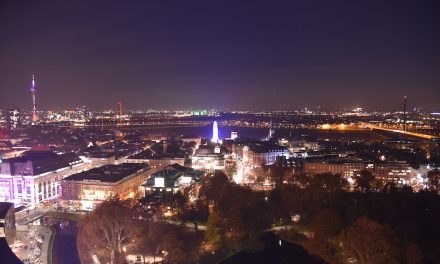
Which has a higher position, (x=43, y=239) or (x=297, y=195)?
(x=297, y=195)

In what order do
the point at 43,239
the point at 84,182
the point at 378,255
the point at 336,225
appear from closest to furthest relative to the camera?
the point at 378,255 < the point at 336,225 < the point at 43,239 < the point at 84,182

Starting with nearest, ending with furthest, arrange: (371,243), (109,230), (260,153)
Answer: (371,243), (109,230), (260,153)

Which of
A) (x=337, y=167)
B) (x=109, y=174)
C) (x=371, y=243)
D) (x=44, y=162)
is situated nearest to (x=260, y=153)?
(x=337, y=167)

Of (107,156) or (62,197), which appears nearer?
(62,197)

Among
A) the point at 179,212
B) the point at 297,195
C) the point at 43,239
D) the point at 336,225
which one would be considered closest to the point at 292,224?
the point at 297,195

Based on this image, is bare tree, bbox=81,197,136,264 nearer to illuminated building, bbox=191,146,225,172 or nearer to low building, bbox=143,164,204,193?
low building, bbox=143,164,204,193

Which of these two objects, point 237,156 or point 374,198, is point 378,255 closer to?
point 374,198

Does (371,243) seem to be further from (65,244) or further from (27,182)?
(27,182)
